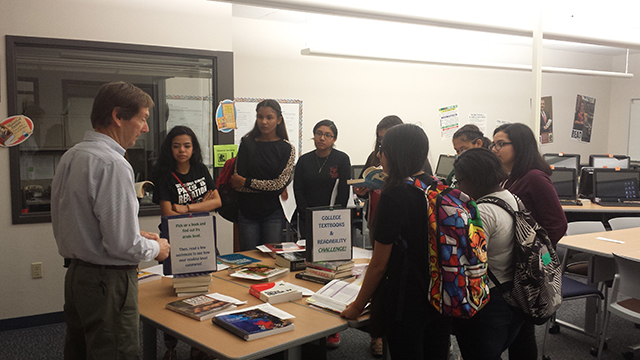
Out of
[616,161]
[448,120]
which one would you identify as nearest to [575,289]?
[448,120]

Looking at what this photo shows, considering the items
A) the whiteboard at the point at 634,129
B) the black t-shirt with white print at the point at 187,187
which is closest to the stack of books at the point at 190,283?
the black t-shirt with white print at the point at 187,187

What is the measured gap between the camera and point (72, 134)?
396 cm

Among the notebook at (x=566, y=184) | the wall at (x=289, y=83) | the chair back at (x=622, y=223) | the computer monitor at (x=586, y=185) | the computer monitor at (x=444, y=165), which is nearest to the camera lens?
the wall at (x=289, y=83)

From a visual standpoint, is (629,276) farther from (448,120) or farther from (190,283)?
(448,120)

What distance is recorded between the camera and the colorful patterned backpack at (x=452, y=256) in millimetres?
1819

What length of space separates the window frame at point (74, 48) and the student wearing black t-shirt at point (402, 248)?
2782mm

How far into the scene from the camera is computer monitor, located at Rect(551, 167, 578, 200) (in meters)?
5.94

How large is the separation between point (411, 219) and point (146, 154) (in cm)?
308

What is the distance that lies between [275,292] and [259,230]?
1221 mm

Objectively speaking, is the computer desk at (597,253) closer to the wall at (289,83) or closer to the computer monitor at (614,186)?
the computer monitor at (614,186)

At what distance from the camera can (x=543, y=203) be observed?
2518 mm

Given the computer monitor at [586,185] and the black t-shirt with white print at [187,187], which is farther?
the computer monitor at [586,185]

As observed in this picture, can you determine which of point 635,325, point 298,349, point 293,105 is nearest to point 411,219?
point 298,349

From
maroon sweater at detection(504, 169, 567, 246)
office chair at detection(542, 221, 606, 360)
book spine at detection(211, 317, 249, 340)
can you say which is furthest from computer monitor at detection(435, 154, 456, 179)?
book spine at detection(211, 317, 249, 340)
